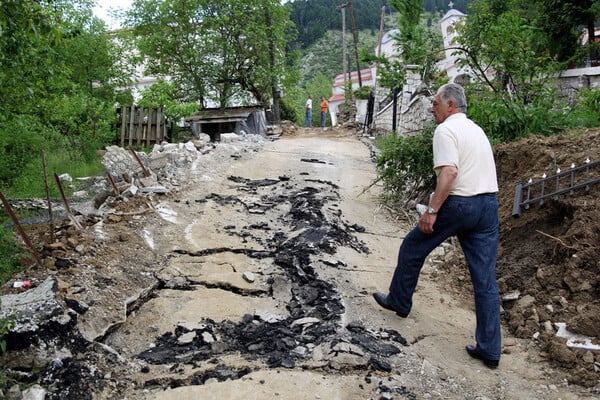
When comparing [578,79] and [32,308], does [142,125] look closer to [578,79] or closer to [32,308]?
[32,308]

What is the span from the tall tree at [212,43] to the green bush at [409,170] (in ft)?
39.5

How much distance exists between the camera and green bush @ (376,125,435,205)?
6.52 meters

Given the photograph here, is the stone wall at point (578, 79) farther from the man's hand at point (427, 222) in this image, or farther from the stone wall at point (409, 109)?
the man's hand at point (427, 222)

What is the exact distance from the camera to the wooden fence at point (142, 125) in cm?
1452

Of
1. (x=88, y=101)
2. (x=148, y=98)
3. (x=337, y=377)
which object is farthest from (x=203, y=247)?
(x=148, y=98)

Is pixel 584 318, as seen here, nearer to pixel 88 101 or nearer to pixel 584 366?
pixel 584 366

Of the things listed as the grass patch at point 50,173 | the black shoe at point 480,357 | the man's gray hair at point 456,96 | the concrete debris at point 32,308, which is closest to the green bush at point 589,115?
the man's gray hair at point 456,96

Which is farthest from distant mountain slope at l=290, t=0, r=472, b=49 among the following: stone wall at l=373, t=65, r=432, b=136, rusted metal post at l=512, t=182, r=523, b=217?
rusted metal post at l=512, t=182, r=523, b=217

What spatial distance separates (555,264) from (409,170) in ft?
10.2

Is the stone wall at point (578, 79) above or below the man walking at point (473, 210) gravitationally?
above

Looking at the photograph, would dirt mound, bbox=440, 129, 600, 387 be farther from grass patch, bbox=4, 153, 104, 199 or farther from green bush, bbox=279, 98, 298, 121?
green bush, bbox=279, 98, 298, 121

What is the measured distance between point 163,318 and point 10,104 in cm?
366

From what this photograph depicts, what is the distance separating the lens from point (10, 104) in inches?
209

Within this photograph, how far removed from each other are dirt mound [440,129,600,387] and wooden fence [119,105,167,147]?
12.1m
